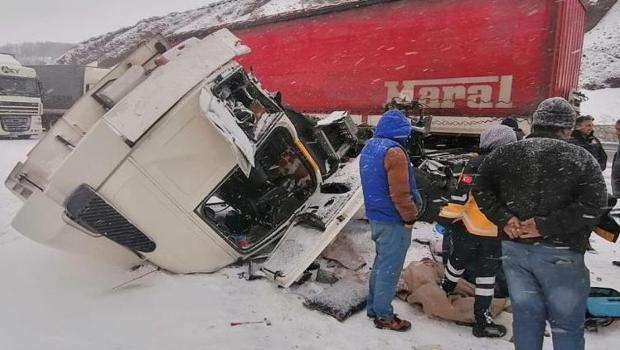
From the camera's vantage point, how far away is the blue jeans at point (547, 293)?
209 centimetres

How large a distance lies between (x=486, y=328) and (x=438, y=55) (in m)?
4.65

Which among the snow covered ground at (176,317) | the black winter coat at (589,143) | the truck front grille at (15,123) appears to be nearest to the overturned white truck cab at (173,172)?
the snow covered ground at (176,317)

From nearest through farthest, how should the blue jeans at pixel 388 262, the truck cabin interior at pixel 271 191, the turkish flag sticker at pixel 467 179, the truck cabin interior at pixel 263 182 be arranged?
1. the blue jeans at pixel 388 262
2. the turkish flag sticker at pixel 467 179
3. the truck cabin interior at pixel 263 182
4. the truck cabin interior at pixel 271 191

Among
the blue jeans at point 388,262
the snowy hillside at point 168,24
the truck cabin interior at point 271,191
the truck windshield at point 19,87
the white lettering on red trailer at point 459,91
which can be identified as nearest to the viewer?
the blue jeans at point 388,262

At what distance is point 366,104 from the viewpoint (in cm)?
752

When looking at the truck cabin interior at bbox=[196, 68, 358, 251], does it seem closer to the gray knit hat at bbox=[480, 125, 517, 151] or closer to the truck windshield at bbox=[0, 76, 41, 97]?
the gray knit hat at bbox=[480, 125, 517, 151]

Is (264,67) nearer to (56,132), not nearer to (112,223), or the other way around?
(56,132)

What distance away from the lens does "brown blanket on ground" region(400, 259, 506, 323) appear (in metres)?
3.11

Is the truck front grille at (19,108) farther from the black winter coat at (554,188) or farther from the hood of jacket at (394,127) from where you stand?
the black winter coat at (554,188)

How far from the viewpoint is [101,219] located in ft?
10.3

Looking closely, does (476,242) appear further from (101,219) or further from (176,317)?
(101,219)

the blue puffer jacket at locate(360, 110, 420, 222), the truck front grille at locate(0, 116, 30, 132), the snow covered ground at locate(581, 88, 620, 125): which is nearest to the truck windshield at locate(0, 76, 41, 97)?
the truck front grille at locate(0, 116, 30, 132)

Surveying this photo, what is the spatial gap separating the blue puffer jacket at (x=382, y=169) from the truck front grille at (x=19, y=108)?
15916 millimetres

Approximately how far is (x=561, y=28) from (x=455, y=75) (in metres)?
1.44
